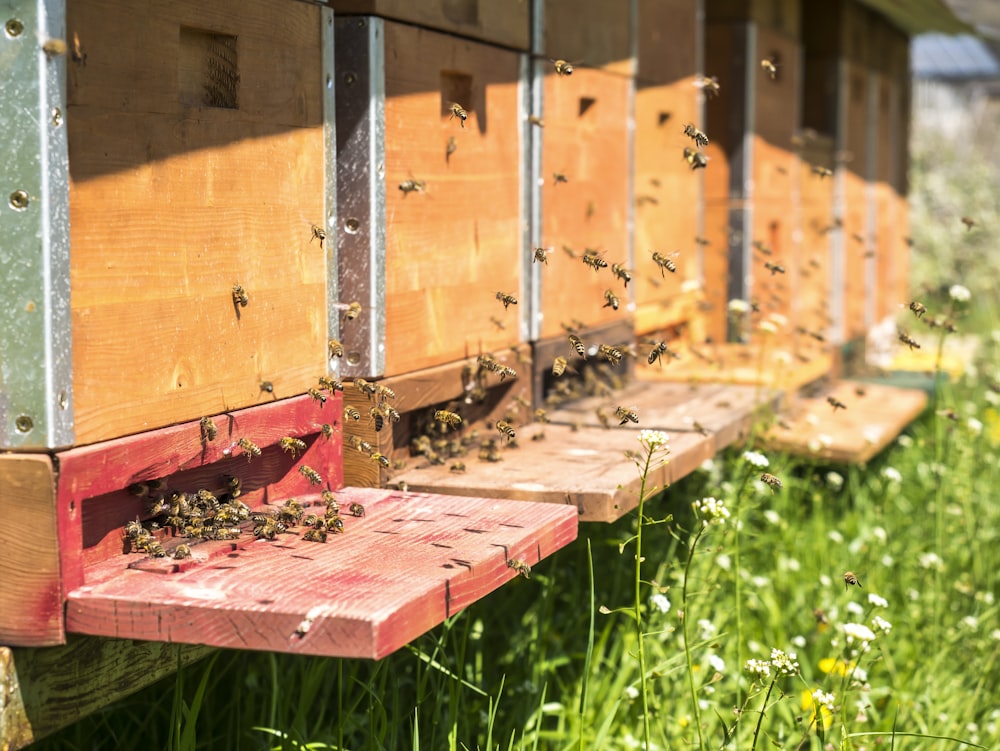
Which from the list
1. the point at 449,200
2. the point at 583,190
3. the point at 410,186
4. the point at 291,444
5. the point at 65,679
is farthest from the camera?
the point at 583,190

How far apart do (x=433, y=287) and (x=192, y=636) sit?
136cm

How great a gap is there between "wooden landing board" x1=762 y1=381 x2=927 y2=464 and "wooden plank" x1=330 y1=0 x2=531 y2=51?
4.66 ft

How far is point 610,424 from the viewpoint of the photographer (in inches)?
150

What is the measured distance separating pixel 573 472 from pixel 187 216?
1.16 metres

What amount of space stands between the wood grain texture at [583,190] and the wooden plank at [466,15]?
24cm

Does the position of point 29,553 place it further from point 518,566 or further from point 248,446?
point 518,566

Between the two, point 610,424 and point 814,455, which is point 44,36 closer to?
point 610,424

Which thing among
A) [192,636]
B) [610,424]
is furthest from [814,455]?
[192,636]

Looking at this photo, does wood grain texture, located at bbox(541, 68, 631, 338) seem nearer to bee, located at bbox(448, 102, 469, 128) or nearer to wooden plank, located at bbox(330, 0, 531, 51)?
wooden plank, located at bbox(330, 0, 531, 51)

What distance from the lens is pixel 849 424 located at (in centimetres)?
521

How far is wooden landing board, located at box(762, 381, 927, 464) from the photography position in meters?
4.71

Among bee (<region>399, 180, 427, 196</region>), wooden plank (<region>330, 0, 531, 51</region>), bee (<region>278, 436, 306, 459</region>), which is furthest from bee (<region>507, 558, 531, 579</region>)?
wooden plank (<region>330, 0, 531, 51</region>)

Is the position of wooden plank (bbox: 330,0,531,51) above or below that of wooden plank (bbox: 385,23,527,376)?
above

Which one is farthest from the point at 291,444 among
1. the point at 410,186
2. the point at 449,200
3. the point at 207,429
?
the point at 449,200
